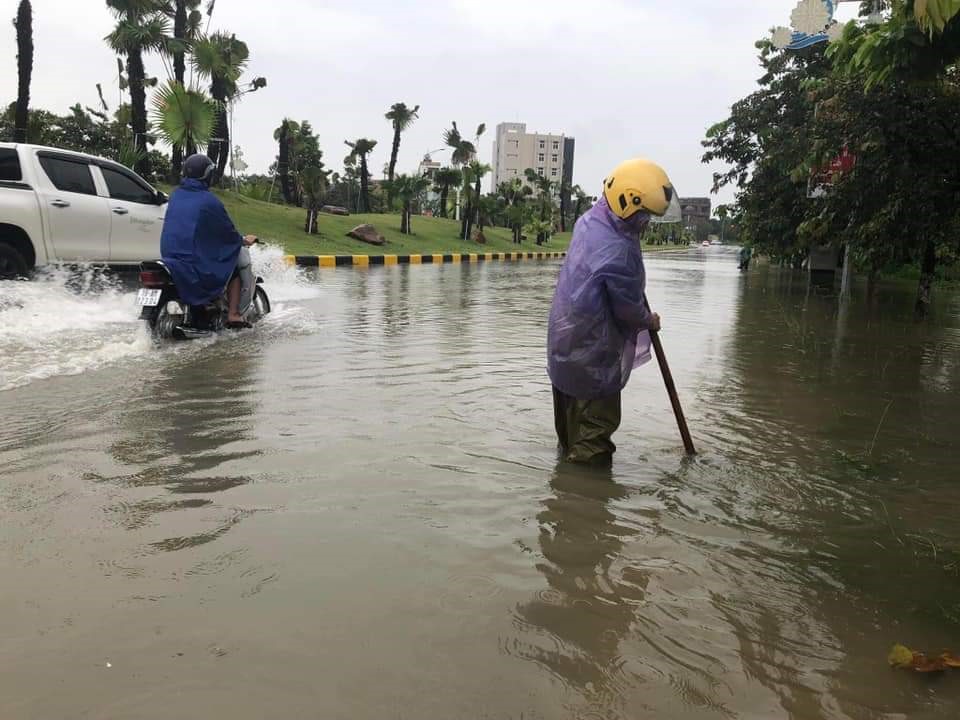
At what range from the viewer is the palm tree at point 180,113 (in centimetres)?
2027

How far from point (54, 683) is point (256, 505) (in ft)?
4.01

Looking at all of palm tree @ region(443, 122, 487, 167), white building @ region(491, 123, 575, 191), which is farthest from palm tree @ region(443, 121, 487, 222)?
white building @ region(491, 123, 575, 191)

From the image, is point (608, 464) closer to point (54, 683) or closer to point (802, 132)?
point (54, 683)

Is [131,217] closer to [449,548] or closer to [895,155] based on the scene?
[449,548]

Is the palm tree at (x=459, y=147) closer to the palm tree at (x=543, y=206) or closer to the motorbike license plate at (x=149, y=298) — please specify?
the palm tree at (x=543, y=206)

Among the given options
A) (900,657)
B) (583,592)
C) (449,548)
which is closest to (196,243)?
(449,548)

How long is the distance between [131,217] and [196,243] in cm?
192

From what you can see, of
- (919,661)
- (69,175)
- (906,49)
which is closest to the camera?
(919,661)

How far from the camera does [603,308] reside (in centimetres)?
366

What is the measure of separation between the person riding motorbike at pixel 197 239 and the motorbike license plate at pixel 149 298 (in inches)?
7.9

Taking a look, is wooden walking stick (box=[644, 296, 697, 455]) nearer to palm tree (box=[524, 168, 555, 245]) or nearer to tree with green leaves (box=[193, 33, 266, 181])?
tree with green leaves (box=[193, 33, 266, 181])

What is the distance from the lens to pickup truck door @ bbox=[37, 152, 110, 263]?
300 inches

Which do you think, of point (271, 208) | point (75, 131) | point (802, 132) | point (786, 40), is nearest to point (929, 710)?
point (802, 132)

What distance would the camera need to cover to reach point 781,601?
2502 millimetres
